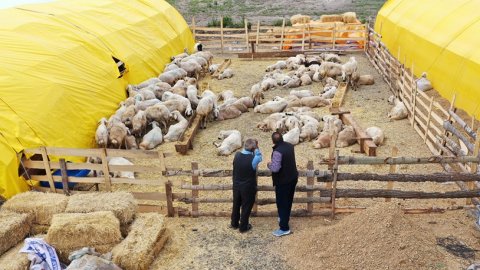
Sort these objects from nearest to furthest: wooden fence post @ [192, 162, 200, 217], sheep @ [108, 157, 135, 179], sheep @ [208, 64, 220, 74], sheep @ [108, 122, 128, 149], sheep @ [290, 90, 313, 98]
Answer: wooden fence post @ [192, 162, 200, 217], sheep @ [108, 157, 135, 179], sheep @ [108, 122, 128, 149], sheep @ [290, 90, 313, 98], sheep @ [208, 64, 220, 74]

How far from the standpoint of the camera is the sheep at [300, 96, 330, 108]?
15.1 metres

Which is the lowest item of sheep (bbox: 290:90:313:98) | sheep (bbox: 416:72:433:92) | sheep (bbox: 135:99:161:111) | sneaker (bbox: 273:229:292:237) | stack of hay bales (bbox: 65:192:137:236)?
sneaker (bbox: 273:229:292:237)

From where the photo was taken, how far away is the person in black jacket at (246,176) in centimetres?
750

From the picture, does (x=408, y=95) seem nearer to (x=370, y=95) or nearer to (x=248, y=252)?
(x=370, y=95)

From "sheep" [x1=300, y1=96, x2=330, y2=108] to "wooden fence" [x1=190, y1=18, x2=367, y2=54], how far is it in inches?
396

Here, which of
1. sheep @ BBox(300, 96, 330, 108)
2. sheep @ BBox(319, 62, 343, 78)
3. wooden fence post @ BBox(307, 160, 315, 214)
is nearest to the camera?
wooden fence post @ BBox(307, 160, 315, 214)

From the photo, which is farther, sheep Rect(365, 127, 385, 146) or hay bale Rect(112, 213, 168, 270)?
sheep Rect(365, 127, 385, 146)

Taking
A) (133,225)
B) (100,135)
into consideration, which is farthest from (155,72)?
(133,225)

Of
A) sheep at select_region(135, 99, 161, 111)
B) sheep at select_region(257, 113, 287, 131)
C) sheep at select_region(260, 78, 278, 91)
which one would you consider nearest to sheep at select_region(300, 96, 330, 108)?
sheep at select_region(257, 113, 287, 131)

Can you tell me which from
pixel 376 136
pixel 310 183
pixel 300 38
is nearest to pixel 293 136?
pixel 376 136

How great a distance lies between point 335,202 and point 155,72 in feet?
38.6

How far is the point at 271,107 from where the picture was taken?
1476 centimetres

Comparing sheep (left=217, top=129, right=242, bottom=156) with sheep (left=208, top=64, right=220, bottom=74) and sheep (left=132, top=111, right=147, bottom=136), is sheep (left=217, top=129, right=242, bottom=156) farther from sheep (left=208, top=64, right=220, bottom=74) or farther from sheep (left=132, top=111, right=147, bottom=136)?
sheep (left=208, top=64, right=220, bottom=74)

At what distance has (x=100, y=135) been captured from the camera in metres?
11.8
